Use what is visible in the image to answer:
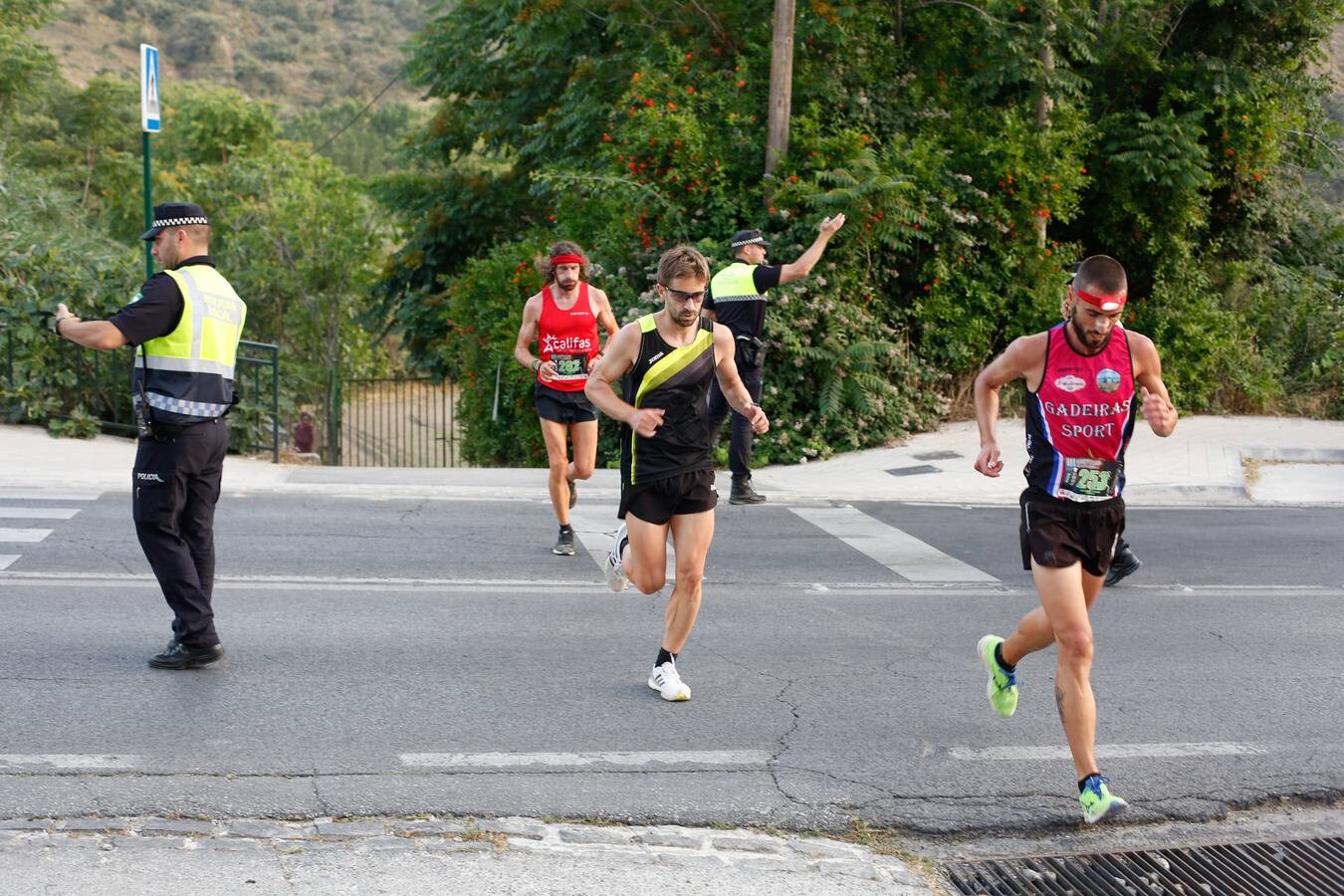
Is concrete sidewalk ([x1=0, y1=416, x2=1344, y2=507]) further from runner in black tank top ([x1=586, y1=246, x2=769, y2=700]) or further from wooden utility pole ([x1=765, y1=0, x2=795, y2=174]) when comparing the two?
runner in black tank top ([x1=586, y1=246, x2=769, y2=700])

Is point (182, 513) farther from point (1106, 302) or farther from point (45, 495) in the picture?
point (45, 495)

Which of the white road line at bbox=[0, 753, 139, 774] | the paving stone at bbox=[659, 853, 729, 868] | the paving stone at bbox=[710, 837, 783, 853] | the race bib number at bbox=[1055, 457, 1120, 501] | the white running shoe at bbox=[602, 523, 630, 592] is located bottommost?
the paving stone at bbox=[710, 837, 783, 853]

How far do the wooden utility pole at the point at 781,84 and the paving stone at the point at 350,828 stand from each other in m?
11.7

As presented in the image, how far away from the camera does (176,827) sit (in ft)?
15.4

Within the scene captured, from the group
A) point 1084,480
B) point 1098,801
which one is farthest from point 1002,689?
point 1084,480

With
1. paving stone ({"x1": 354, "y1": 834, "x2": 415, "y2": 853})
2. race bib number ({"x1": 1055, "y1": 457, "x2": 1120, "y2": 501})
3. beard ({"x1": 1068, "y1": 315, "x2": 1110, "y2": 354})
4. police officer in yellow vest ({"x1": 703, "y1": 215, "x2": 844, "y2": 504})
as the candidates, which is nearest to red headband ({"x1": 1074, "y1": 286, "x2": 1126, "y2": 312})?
beard ({"x1": 1068, "y1": 315, "x2": 1110, "y2": 354})

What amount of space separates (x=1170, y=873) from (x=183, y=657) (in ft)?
14.2

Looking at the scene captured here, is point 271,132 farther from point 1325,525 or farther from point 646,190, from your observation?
point 1325,525

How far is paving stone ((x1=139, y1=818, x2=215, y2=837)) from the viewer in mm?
4647

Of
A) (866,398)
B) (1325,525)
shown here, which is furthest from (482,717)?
(866,398)

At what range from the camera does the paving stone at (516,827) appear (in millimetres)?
4735

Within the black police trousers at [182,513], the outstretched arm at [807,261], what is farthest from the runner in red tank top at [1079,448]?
the outstretched arm at [807,261]

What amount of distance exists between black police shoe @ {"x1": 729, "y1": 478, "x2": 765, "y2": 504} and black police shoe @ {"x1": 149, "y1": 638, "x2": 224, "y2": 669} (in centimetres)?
582

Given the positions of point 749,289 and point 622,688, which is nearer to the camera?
point 622,688
